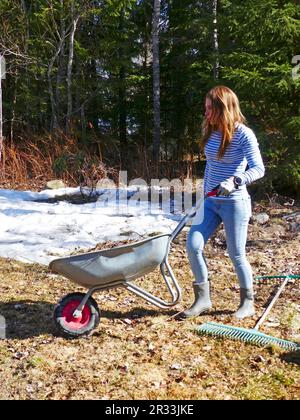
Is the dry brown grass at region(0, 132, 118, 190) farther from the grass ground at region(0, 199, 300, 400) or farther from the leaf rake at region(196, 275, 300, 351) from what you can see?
the leaf rake at region(196, 275, 300, 351)

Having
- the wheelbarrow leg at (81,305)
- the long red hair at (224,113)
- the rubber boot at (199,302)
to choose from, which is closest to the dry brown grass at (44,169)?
the rubber boot at (199,302)

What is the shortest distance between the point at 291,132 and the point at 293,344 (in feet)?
17.5

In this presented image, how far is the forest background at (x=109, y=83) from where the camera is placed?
11922mm

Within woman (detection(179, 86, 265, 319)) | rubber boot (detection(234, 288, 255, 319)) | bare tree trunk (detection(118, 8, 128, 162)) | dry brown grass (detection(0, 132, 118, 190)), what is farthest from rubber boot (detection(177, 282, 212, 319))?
bare tree trunk (detection(118, 8, 128, 162))

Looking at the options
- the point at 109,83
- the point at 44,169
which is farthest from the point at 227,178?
the point at 109,83

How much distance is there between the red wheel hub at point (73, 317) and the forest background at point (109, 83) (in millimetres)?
6622

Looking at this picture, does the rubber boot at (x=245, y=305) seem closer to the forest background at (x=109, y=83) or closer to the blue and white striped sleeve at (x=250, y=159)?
the blue and white striped sleeve at (x=250, y=159)

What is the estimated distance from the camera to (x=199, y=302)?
383 centimetres

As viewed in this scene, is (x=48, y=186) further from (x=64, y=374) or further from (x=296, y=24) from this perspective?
(x=64, y=374)

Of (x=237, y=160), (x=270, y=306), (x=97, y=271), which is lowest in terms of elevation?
(x=270, y=306)

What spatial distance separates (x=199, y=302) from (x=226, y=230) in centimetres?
66

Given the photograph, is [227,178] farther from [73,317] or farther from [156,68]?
[156,68]

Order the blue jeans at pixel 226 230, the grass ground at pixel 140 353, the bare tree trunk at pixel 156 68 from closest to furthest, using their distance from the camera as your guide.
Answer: the grass ground at pixel 140 353 < the blue jeans at pixel 226 230 < the bare tree trunk at pixel 156 68

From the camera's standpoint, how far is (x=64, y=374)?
304 cm
